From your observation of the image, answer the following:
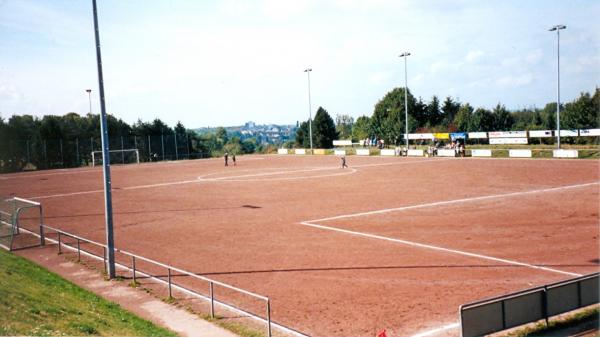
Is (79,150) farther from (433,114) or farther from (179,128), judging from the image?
(433,114)

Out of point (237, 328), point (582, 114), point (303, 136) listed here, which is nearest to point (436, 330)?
point (237, 328)

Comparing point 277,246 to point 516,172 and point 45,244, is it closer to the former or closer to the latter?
point 45,244

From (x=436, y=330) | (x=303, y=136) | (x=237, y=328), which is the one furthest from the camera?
(x=303, y=136)

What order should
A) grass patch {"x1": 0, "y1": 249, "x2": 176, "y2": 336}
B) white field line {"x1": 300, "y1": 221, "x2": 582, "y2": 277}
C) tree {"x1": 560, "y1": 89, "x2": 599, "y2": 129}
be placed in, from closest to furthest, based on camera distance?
grass patch {"x1": 0, "y1": 249, "x2": 176, "y2": 336} → white field line {"x1": 300, "y1": 221, "x2": 582, "y2": 277} → tree {"x1": 560, "y1": 89, "x2": 599, "y2": 129}

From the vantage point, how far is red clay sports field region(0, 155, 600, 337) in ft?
43.2

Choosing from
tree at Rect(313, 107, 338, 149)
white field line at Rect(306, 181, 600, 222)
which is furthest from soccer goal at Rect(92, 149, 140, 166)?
white field line at Rect(306, 181, 600, 222)

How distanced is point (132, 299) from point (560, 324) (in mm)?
10565

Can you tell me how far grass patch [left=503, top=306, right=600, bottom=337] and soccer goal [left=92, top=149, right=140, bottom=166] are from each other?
278 feet

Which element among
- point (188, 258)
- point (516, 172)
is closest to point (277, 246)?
point (188, 258)

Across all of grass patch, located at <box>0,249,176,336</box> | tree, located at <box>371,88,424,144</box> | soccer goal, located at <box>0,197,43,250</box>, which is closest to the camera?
grass patch, located at <box>0,249,176,336</box>

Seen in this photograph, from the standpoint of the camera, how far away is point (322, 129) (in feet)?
395

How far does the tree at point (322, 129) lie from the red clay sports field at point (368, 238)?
79.5 metres

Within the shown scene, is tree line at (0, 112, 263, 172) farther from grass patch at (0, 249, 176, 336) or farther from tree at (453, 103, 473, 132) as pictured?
grass patch at (0, 249, 176, 336)

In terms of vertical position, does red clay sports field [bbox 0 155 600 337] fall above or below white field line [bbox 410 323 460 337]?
above
